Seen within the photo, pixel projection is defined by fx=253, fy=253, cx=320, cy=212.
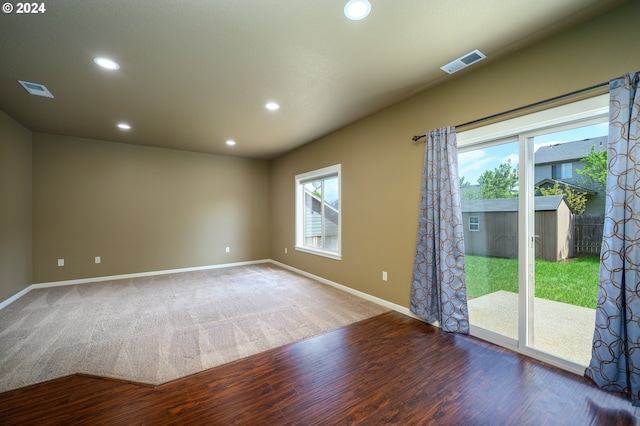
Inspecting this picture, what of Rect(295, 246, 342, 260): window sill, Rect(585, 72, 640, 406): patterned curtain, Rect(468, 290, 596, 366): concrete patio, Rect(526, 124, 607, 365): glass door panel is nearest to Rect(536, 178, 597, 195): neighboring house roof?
Rect(526, 124, 607, 365): glass door panel

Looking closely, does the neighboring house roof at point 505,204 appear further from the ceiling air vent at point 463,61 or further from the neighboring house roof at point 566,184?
the ceiling air vent at point 463,61

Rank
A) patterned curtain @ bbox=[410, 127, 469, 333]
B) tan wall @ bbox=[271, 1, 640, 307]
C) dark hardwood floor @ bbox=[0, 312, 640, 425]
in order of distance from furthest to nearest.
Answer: patterned curtain @ bbox=[410, 127, 469, 333] < tan wall @ bbox=[271, 1, 640, 307] < dark hardwood floor @ bbox=[0, 312, 640, 425]

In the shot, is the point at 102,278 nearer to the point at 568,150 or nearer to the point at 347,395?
the point at 347,395

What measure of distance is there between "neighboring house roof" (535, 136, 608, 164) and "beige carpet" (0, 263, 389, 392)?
244 cm

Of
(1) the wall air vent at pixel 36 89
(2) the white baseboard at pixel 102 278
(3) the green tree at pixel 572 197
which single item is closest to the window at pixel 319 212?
(2) the white baseboard at pixel 102 278

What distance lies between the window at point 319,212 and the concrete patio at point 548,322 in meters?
2.29

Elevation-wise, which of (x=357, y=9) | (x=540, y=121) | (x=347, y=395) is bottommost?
(x=347, y=395)

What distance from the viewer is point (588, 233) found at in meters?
2.10

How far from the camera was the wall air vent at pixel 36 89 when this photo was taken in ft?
9.15

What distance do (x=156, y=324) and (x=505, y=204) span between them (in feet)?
13.4

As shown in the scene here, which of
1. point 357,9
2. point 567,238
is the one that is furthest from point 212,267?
point 567,238

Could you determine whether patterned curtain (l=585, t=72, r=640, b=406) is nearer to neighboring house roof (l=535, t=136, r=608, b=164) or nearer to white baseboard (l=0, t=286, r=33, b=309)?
neighboring house roof (l=535, t=136, r=608, b=164)

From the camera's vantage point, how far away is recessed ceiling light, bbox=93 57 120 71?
2365mm

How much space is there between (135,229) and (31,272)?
160 centimetres
